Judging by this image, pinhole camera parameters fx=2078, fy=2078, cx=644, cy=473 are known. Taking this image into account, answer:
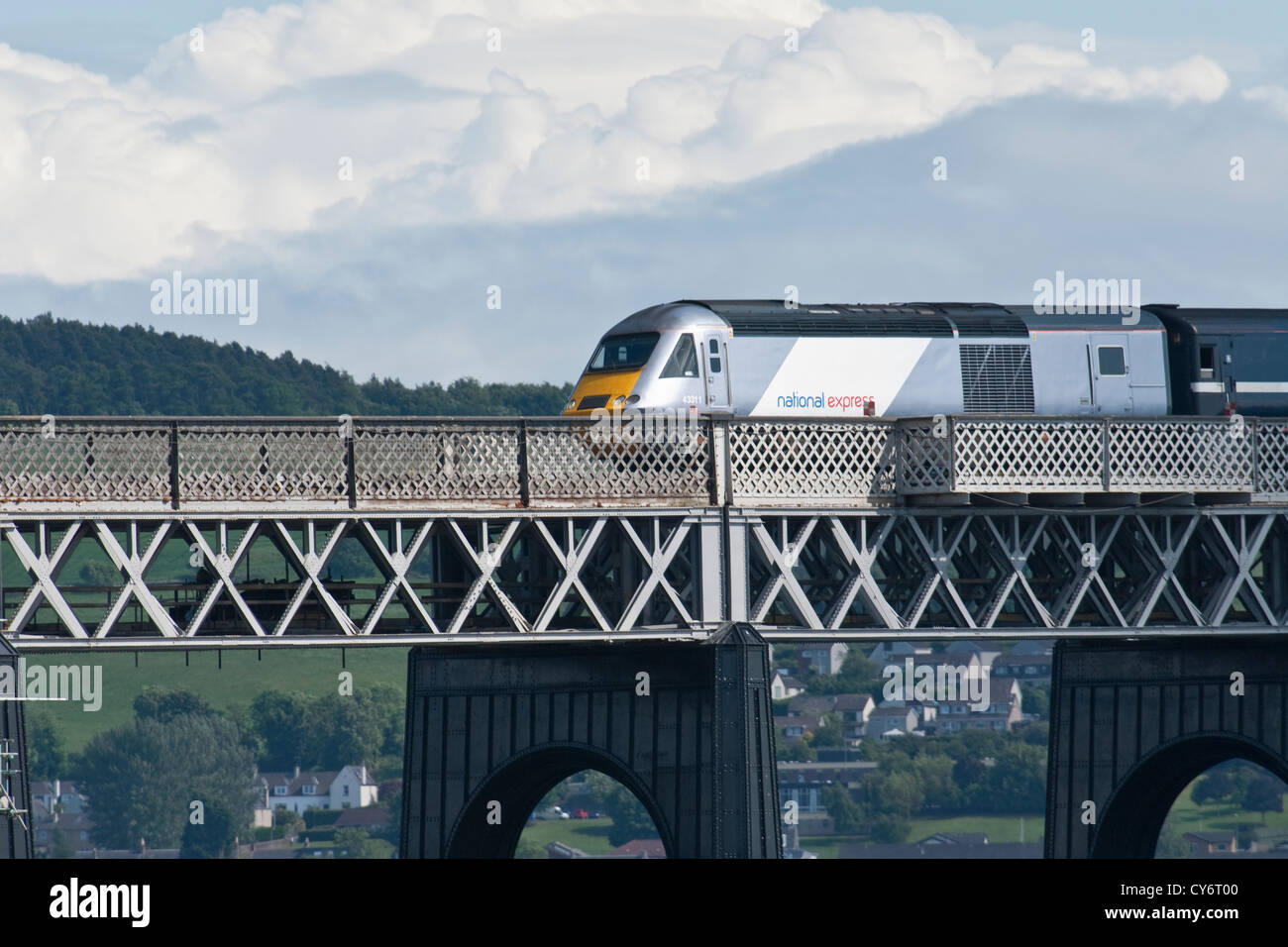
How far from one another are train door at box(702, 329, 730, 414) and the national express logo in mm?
1017

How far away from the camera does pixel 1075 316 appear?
39.1 metres

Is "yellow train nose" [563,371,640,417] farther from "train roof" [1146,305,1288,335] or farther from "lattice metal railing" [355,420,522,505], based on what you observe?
"train roof" [1146,305,1288,335]

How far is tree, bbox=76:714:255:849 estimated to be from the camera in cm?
19338

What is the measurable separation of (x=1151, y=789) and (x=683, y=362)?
13402 millimetres

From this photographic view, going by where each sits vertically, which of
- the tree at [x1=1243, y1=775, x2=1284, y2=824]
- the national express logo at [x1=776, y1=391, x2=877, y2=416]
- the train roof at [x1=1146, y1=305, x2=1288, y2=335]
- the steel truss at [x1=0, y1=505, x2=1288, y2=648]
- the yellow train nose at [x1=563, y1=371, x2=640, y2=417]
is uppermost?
the train roof at [x1=1146, y1=305, x2=1288, y2=335]

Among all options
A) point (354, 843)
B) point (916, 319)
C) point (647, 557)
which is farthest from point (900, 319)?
point (354, 843)

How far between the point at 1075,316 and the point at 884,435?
8.60 m

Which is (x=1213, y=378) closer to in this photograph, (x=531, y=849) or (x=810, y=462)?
(x=810, y=462)

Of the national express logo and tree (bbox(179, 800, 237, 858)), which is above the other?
the national express logo

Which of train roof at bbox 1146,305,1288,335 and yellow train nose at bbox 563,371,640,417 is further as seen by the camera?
train roof at bbox 1146,305,1288,335

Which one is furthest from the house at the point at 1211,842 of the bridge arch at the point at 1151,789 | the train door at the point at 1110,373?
the train door at the point at 1110,373

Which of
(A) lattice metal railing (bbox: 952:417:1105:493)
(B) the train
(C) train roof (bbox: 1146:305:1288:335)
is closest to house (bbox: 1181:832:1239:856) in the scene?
(C) train roof (bbox: 1146:305:1288:335)

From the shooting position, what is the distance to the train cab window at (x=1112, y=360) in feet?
128
